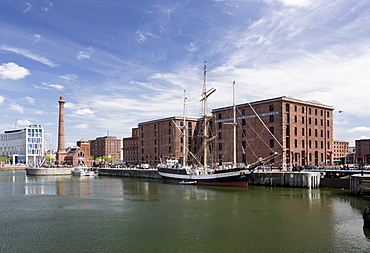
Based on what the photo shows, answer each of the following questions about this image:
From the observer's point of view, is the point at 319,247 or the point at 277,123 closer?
the point at 319,247

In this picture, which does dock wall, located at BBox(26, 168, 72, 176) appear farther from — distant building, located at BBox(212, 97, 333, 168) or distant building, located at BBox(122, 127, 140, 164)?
distant building, located at BBox(212, 97, 333, 168)

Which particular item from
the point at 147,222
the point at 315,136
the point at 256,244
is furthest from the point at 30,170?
the point at 256,244

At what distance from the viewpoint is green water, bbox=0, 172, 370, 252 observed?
26578 millimetres

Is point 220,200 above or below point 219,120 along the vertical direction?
below

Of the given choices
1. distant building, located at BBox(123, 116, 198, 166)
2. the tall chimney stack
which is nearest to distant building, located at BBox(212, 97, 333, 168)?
distant building, located at BBox(123, 116, 198, 166)

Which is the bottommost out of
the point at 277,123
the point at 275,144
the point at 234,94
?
the point at 275,144

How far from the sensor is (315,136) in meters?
95.2

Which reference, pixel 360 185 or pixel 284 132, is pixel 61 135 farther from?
pixel 360 185

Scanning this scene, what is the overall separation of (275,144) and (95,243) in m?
67.1

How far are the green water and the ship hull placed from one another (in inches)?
669

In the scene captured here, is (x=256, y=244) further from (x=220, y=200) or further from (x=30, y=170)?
(x=30, y=170)

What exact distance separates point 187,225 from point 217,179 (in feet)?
132

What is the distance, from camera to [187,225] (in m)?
33.3

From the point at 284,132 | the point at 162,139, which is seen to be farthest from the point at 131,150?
the point at 284,132
